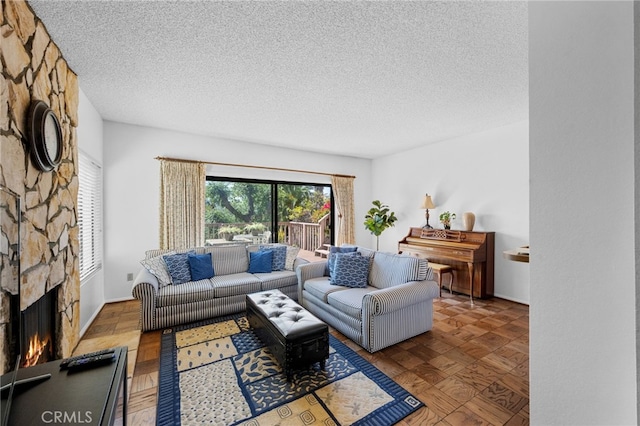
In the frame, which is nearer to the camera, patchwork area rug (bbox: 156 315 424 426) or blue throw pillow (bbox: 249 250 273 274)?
patchwork area rug (bbox: 156 315 424 426)

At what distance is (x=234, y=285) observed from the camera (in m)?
3.34

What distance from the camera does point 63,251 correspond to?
2232 mm

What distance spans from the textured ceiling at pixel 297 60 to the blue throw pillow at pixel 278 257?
1.85 m

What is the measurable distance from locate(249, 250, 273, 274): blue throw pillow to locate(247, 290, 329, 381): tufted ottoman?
137 cm

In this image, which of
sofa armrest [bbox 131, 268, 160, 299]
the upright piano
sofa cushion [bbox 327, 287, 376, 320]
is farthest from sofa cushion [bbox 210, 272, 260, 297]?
the upright piano

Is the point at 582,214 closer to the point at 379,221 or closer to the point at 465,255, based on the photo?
the point at 465,255

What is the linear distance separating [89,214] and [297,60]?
10.5 ft

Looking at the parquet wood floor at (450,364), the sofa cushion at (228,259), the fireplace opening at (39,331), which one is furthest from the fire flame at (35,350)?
the sofa cushion at (228,259)

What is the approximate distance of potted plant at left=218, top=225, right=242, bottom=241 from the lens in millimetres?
4660

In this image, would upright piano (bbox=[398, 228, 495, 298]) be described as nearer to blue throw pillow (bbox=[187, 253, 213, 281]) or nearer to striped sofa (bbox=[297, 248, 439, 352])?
striped sofa (bbox=[297, 248, 439, 352])

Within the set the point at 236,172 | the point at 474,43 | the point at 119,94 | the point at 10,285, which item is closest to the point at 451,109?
the point at 474,43

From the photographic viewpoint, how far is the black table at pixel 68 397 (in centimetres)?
101

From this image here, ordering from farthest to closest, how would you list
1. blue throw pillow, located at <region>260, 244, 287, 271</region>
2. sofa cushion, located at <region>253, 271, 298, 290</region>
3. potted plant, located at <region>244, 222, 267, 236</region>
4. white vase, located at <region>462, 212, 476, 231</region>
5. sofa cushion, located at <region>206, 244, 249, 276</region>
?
potted plant, located at <region>244, 222, 267, 236</region> < white vase, located at <region>462, 212, 476, 231</region> < blue throw pillow, located at <region>260, 244, 287, 271</region> < sofa cushion, located at <region>206, 244, 249, 276</region> < sofa cushion, located at <region>253, 271, 298, 290</region>

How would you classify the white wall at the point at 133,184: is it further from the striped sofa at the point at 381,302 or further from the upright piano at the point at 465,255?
the upright piano at the point at 465,255
